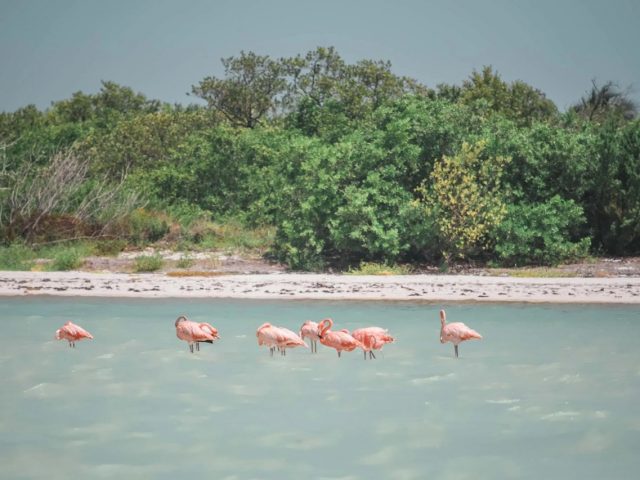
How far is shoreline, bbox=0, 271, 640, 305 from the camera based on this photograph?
46.1 feet

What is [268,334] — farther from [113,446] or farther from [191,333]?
[113,446]

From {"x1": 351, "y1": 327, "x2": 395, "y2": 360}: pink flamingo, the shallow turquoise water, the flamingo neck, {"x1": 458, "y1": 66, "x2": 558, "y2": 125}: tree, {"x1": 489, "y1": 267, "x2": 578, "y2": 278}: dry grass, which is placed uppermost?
{"x1": 458, "y1": 66, "x2": 558, "y2": 125}: tree

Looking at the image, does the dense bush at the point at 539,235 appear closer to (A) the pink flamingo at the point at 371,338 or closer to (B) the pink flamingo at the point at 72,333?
(A) the pink flamingo at the point at 371,338

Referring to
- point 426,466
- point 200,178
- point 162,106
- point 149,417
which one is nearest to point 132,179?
point 200,178

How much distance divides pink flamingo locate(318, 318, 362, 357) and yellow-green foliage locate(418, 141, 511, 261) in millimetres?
6525

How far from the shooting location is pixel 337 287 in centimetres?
1497

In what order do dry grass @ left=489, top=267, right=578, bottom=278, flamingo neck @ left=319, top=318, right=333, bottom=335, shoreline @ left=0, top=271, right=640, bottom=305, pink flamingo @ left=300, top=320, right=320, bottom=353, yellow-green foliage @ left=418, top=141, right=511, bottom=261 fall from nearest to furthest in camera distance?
1. flamingo neck @ left=319, top=318, right=333, bottom=335
2. pink flamingo @ left=300, top=320, right=320, bottom=353
3. shoreline @ left=0, top=271, right=640, bottom=305
4. dry grass @ left=489, top=267, right=578, bottom=278
5. yellow-green foliage @ left=418, top=141, right=511, bottom=261

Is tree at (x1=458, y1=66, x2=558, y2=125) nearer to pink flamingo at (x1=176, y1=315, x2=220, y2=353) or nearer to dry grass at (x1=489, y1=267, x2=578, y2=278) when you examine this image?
dry grass at (x1=489, y1=267, x2=578, y2=278)

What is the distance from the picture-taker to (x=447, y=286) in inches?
590

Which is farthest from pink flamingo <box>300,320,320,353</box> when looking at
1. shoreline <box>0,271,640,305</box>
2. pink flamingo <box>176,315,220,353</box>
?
shoreline <box>0,271,640,305</box>

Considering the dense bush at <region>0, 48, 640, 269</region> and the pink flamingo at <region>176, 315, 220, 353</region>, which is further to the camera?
the dense bush at <region>0, 48, 640, 269</region>

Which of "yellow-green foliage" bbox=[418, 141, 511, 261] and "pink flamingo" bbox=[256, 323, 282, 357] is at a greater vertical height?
"yellow-green foliage" bbox=[418, 141, 511, 261]

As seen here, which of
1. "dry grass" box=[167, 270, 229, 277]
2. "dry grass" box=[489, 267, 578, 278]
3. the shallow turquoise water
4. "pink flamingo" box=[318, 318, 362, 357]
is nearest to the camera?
the shallow turquoise water

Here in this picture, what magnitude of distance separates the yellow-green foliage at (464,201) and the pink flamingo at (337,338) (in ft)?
21.4
